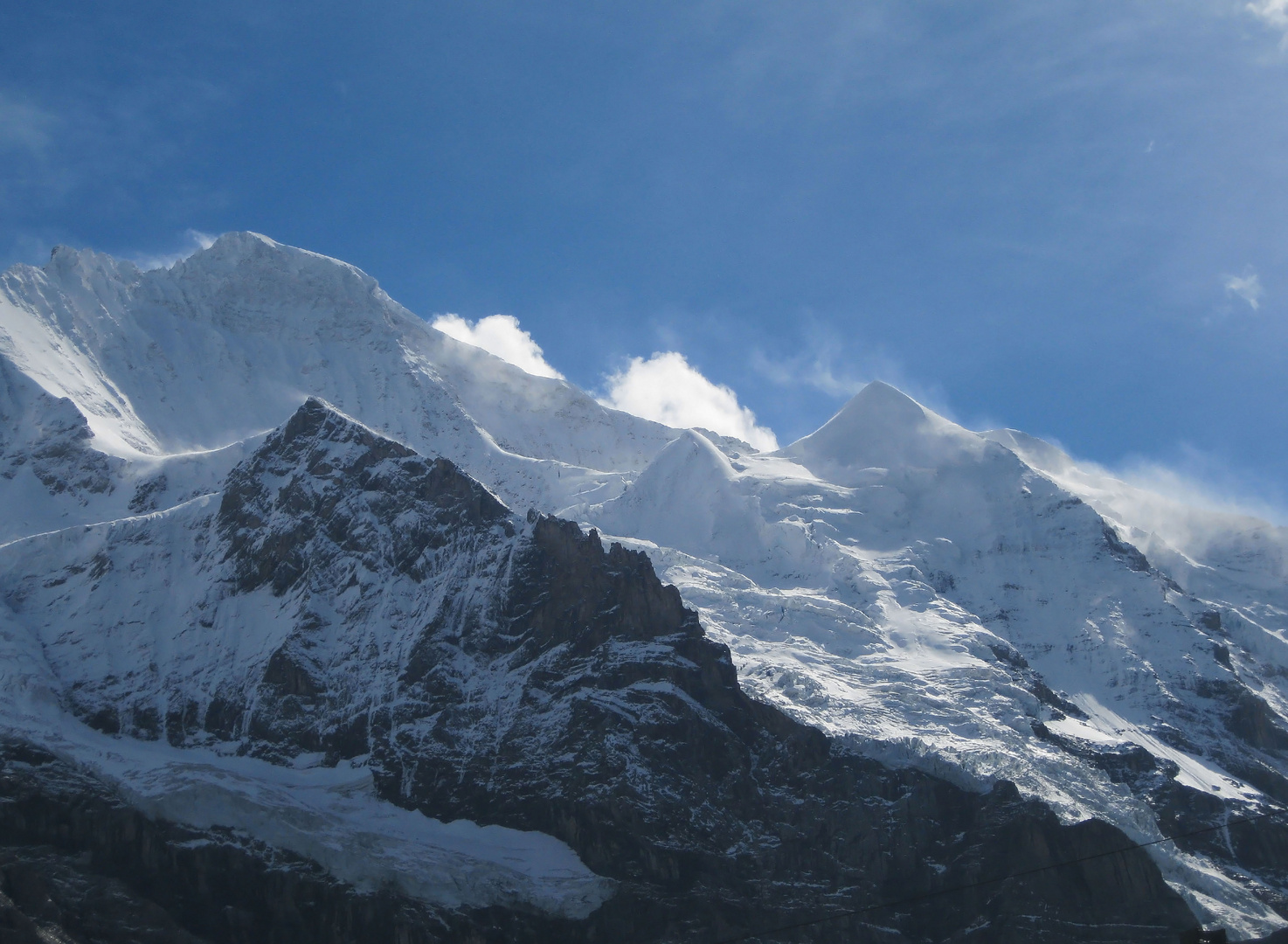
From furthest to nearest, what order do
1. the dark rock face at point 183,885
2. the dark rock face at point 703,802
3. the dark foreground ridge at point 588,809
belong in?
the dark rock face at point 703,802 → the dark foreground ridge at point 588,809 → the dark rock face at point 183,885

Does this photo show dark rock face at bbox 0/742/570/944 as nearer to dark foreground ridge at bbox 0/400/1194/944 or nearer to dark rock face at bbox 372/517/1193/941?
dark foreground ridge at bbox 0/400/1194/944

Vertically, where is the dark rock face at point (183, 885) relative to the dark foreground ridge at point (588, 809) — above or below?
below

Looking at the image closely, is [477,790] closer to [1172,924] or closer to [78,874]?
[78,874]

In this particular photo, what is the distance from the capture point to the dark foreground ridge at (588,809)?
161625 millimetres

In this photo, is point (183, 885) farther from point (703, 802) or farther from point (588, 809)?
point (703, 802)

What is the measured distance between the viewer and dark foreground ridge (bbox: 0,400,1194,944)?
161625mm

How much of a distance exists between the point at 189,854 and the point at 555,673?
46322 mm

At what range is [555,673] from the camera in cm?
18975

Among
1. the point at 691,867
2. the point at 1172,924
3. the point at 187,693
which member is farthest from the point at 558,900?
the point at 1172,924

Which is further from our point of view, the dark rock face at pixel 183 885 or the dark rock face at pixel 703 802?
the dark rock face at pixel 703 802

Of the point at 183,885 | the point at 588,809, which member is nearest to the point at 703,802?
the point at 588,809

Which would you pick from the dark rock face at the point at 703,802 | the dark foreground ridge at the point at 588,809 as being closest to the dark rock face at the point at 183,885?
the dark foreground ridge at the point at 588,809

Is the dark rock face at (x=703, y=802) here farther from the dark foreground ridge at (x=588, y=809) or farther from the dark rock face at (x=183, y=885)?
the dark rock face at (x=183, y=885)

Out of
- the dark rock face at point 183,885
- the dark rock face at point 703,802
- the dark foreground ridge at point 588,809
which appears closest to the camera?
the dark rock face at point 183,885
